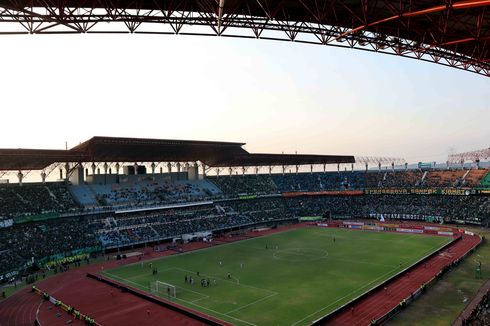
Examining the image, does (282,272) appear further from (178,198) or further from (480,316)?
(178,198)

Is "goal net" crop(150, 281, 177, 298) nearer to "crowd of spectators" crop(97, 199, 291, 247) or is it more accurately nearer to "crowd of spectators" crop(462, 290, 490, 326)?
"crowd of spectators" crop(97, 199, 291, 247)

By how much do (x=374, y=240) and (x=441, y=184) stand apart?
35.5 metres

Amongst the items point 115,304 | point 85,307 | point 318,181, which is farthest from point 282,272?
point 318,181

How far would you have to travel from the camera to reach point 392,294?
37.1 metres

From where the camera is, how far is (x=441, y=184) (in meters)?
91.1

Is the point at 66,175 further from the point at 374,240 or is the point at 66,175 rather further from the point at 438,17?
the point at 438,17

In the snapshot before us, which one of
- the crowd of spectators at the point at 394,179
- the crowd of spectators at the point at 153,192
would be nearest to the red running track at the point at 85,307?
the crowd of spectators at the point at 153,192

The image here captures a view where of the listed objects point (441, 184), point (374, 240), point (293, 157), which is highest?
point (293, 157)

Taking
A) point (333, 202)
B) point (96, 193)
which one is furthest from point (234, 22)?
point (333, 202)

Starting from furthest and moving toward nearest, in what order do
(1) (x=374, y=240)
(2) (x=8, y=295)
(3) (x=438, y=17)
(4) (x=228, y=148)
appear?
(4) (x=228, y=148)
(1) (x=374, y=240)
(2) (x=8, y=295)
(3) (x=438, y=17)

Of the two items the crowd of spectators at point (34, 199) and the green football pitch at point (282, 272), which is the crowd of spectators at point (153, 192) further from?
the green football pitch at point (282, 272)

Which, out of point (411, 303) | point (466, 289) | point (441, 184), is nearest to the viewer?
point (411, 303)

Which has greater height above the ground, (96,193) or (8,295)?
(96,193)

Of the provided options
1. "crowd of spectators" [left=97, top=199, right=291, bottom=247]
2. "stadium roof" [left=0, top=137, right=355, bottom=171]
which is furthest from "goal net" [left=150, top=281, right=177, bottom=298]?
"stadium roof" [left=0, top=137, right=355, bottom=171]
